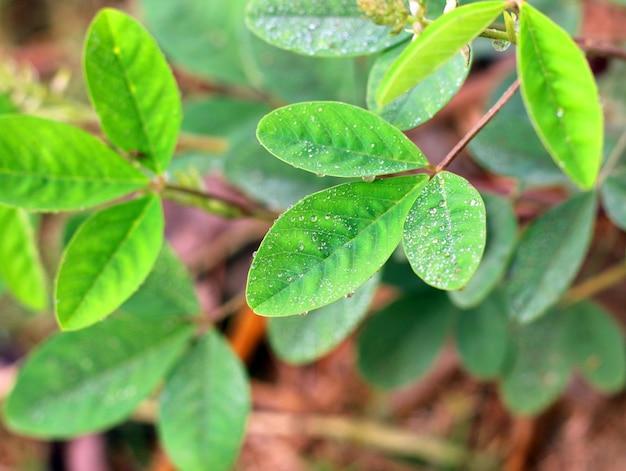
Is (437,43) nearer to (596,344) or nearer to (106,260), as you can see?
(106,260)

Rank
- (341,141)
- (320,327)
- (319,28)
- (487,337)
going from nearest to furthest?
(341,141) < (319,28) < (320,327) < (487,337)

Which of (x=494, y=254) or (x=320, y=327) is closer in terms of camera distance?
(x=494, y=254)

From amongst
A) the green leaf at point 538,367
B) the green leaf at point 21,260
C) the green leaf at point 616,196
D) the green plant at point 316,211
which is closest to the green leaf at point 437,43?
the green plant at point 316,211

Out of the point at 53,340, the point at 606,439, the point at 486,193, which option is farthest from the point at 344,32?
the point at 606,439

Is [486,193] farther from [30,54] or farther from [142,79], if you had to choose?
[30,54]

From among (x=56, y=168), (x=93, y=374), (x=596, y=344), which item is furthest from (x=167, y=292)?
(x=596, y=344)

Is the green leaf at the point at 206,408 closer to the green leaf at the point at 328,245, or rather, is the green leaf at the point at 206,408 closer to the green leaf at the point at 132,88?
the green leaf at the point at 132,88
